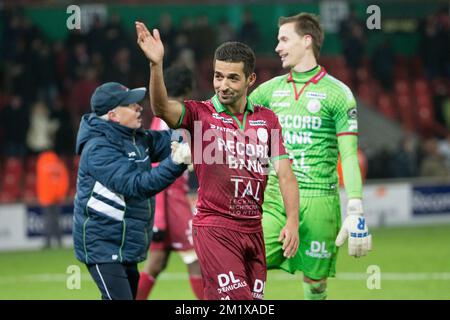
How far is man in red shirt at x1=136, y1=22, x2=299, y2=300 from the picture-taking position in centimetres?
702

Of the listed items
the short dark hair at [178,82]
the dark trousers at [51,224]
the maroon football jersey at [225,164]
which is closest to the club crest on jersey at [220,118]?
the maroon football jersey at [225,164]

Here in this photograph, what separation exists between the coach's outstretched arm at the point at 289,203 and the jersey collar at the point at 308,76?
1634 millimetres

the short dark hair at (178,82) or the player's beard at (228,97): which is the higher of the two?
the short dark hair at (178,82)

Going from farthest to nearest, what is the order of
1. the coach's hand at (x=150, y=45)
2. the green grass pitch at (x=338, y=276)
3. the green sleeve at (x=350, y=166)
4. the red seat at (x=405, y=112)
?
the red seat at (x=405, y=112) → the green grass pitch at (x=338, y=276) → the green sleeve at (x=350, y=166) → the coach's hand at (x=150, y=45)

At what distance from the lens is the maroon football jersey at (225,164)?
7086 mm

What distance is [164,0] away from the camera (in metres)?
24.5

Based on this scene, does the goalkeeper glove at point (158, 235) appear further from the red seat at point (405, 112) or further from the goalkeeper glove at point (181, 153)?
the red seat at point (405, 112)

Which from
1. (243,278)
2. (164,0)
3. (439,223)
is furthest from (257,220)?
(164,0)

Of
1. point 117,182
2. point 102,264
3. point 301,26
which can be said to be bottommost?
point 102,264

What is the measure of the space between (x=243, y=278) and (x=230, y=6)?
1816 centimetres
